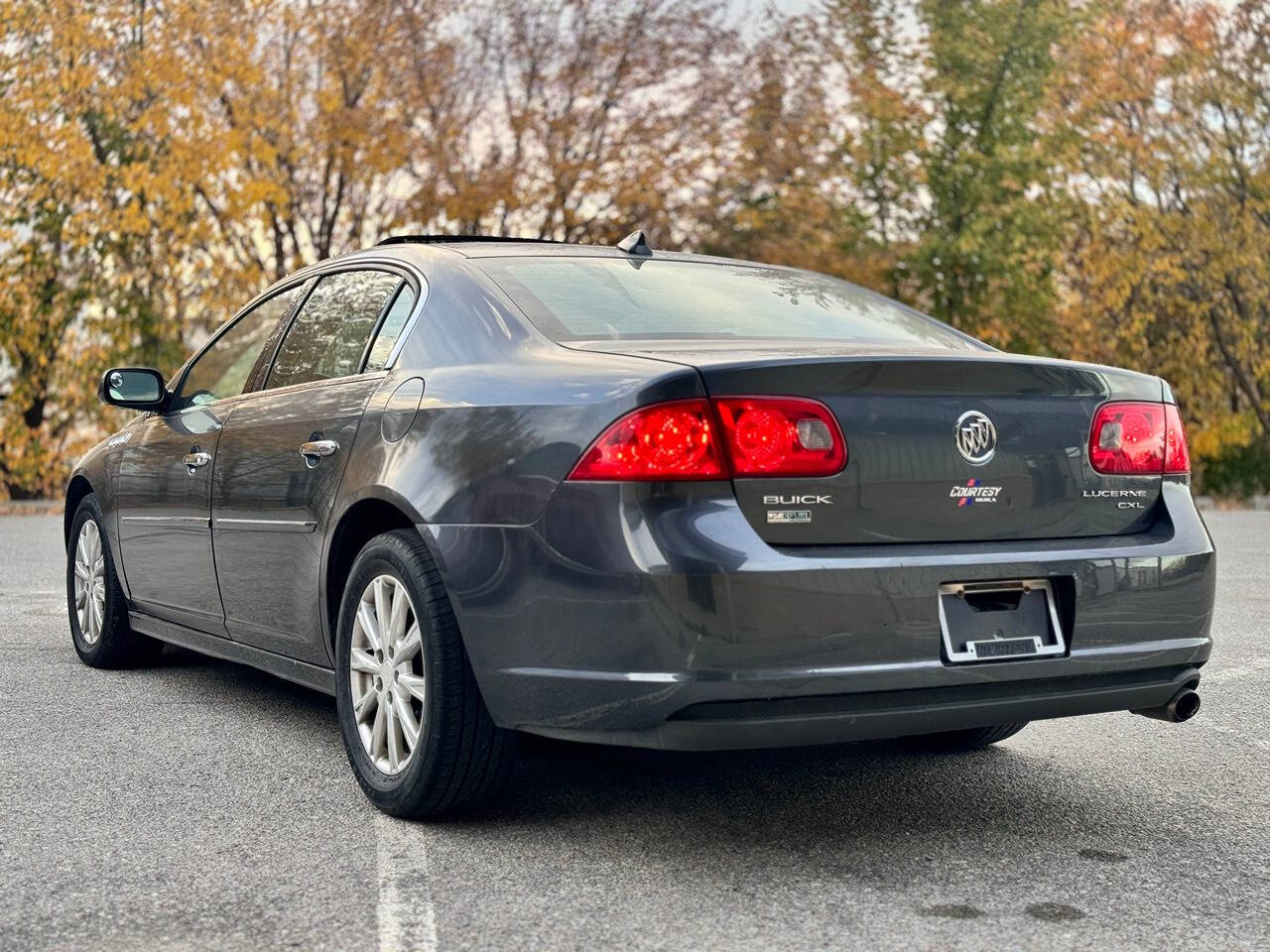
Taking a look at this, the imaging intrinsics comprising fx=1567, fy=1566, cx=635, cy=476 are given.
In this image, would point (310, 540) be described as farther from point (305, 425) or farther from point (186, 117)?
point (186, 117)

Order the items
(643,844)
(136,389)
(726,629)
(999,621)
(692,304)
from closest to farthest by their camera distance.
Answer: (726,629), (999,621), (643,844), (692,304), (136,389)

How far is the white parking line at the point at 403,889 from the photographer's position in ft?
10.4

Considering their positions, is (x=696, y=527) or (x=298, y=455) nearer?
(x=696, y=527)

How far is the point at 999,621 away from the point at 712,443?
0.82 meters

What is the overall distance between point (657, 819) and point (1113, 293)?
2234 centimetres

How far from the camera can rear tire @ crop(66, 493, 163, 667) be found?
6453 millimetres

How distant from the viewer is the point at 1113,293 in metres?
24.8

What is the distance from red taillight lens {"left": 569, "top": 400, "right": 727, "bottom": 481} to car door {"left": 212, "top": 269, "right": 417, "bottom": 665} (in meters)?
1.16

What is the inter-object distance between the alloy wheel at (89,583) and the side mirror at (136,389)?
0.88m

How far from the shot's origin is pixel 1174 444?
413 cm

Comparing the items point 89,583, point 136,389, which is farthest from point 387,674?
point 89,583

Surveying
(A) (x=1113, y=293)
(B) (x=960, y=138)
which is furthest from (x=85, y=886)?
(B) (x=960, y=138)

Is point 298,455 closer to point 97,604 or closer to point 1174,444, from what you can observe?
point 97,604

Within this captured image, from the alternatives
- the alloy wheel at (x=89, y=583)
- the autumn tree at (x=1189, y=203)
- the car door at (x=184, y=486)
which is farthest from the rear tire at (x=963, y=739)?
the autumn tree at (x=1189, y=203)
